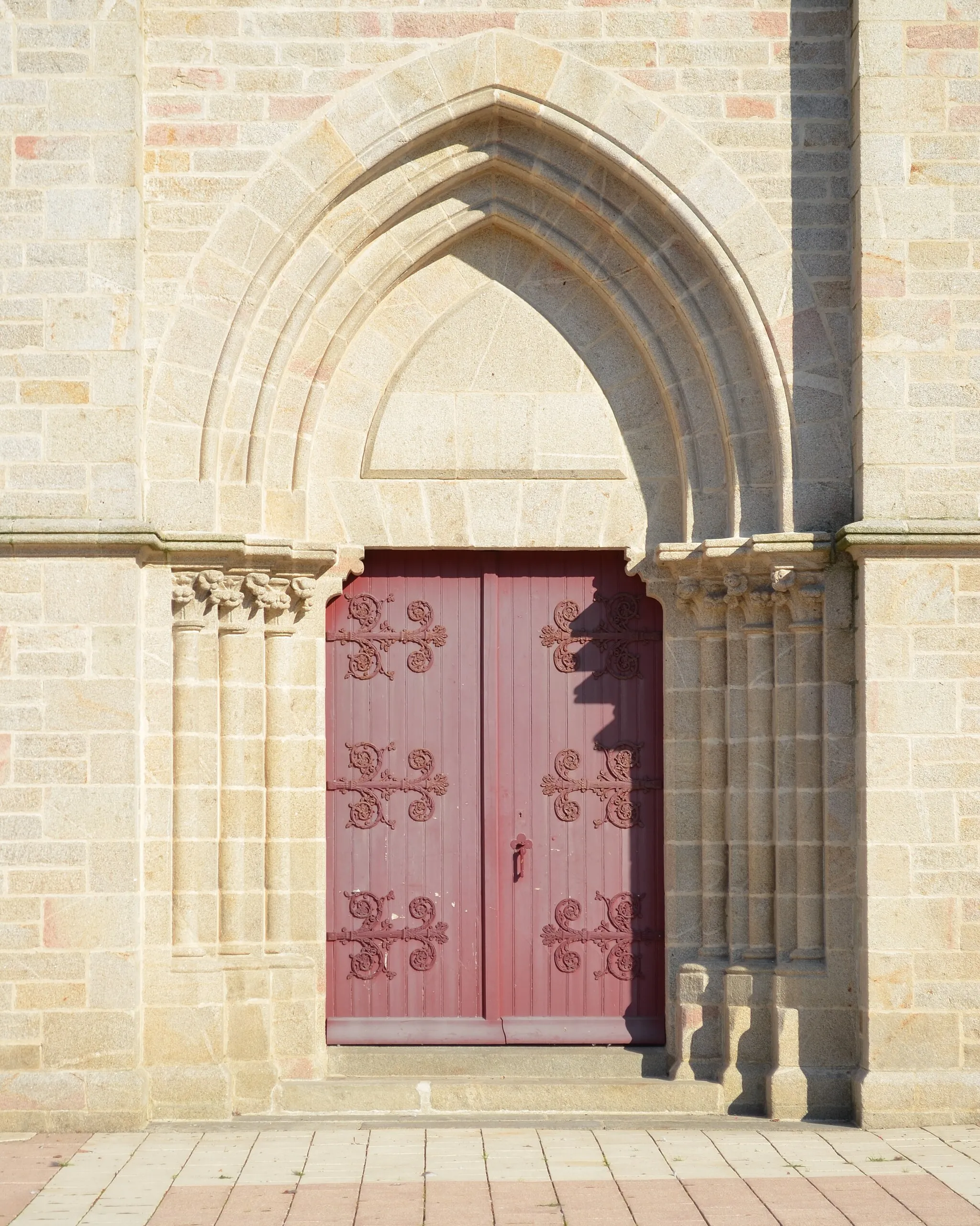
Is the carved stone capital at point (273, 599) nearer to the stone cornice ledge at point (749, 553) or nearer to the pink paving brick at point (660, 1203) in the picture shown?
the stone cornice ledge at point (749, 553)

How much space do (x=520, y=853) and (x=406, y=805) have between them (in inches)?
23.6

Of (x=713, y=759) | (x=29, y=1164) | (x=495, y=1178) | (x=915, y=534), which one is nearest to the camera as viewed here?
(x=495, y=1178)

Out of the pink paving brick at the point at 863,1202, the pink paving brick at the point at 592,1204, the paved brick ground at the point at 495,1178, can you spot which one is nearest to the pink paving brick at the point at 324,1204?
the paved brick ground at the point at 495,1178

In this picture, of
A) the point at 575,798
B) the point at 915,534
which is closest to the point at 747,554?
the point at 915,534

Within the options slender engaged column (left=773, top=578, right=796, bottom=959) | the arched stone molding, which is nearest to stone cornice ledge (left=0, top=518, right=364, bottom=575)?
the arched stone molding

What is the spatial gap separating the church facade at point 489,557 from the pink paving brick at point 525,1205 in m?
1.26

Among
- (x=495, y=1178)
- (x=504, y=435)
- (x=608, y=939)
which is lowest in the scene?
(x=495, y=1178)

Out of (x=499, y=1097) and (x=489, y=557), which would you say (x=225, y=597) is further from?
(x=499, y=1097)

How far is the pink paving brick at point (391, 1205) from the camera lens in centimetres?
552

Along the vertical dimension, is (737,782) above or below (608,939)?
above

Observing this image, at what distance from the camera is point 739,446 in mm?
7320

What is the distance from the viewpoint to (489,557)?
7.69 metres

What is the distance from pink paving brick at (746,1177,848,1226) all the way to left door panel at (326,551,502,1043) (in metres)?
1.91

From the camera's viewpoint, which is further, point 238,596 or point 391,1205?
point 238,596
